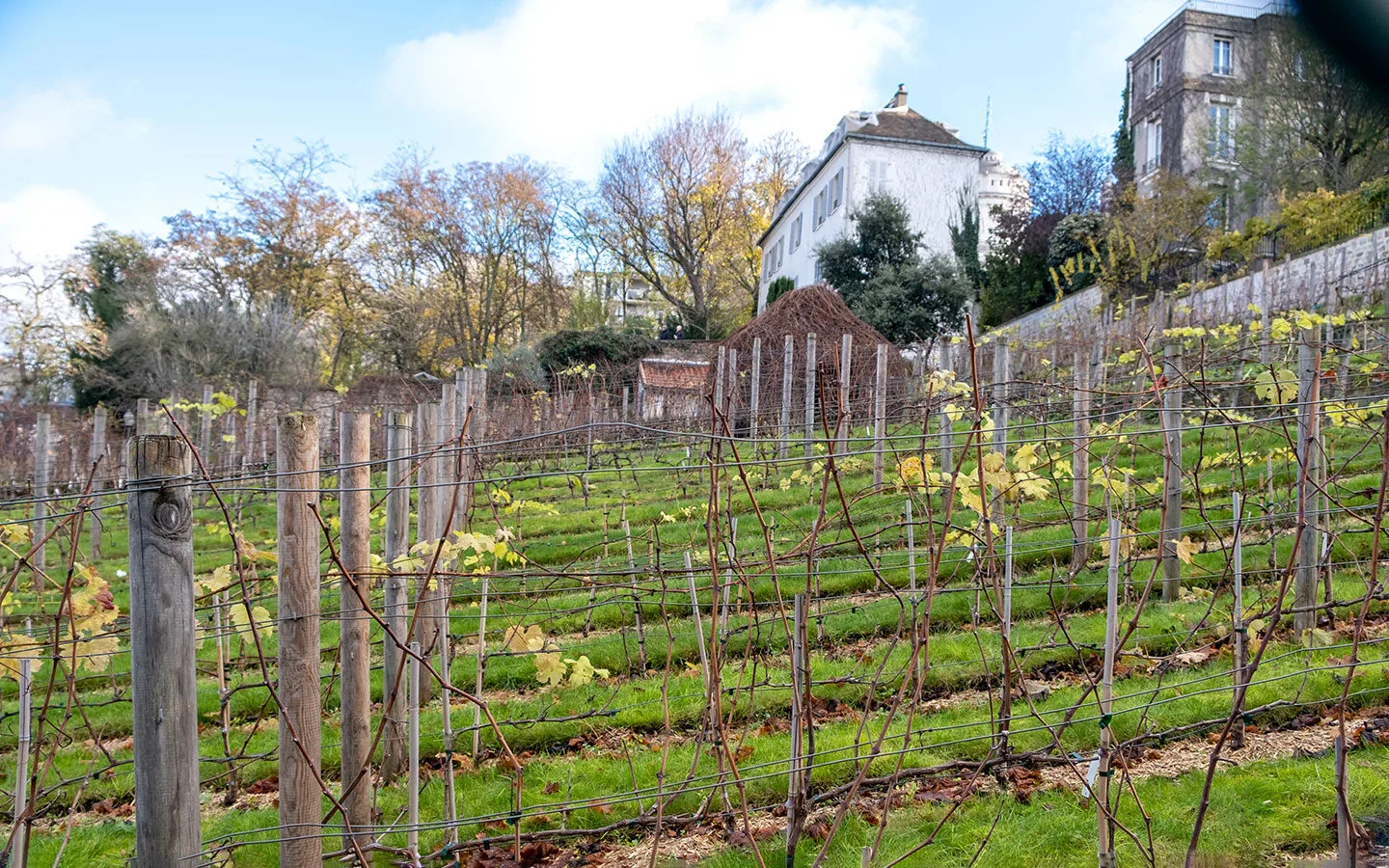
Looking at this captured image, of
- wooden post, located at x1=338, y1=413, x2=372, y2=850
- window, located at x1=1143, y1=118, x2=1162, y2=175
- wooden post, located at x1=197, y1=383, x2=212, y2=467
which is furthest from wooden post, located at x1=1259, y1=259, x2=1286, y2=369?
window, located at x1=1143, y1=118, x2=1162, y2=175

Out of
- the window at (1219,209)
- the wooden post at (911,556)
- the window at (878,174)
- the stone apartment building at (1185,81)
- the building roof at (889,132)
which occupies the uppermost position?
the stone apartment building at (1185,81)

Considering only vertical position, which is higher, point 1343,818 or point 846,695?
point 1343,818

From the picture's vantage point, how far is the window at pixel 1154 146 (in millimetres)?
33094

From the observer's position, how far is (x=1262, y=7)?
92.7 ft

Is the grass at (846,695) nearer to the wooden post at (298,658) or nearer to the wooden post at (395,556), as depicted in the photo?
the wooden post at (395,556)

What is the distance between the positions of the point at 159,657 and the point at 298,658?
51cm

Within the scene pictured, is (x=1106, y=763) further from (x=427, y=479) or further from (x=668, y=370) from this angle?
(x=668, y=370)

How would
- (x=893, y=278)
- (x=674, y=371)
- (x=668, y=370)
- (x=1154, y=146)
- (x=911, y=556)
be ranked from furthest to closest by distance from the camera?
(x=1154, y=146) < (x=668, y=370) < (x=674, y=371) < (x=893, y=278) < (x=911, y=556)

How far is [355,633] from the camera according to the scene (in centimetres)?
326

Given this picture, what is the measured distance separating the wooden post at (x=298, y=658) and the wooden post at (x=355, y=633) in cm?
33

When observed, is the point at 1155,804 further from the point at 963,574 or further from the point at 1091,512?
the point at 1091,512

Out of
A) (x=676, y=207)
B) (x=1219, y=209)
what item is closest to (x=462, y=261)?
(x=676, y=207)

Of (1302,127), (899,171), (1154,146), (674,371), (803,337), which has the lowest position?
(674,371)

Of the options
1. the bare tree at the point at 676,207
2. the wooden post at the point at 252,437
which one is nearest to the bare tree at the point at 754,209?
the bare tree at the point at 676,207
